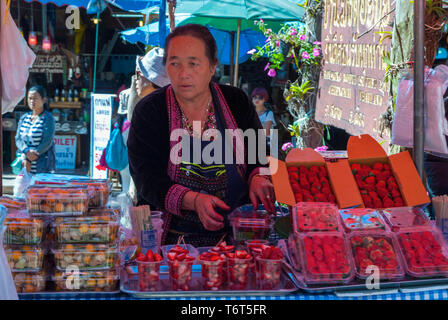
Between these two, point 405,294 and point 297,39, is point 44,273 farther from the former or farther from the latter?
point 297,39

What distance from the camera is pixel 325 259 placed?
6.52 ft

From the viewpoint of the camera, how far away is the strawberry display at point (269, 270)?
1.94 m

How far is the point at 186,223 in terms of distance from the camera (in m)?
2.55

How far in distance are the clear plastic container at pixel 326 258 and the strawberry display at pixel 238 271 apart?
8.3 inches

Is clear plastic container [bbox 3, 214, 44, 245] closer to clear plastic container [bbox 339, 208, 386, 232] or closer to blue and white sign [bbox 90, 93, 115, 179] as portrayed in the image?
clear plastic container [bbox 339, 208, 386, 232]

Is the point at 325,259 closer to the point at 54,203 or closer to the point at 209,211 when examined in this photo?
the point at 209,211

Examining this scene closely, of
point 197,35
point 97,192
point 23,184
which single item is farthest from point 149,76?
point 97,192

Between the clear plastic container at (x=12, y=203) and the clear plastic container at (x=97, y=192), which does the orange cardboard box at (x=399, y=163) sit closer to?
the clear plastic container at (x=97, y=192)

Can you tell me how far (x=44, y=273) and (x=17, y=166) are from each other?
519 cm

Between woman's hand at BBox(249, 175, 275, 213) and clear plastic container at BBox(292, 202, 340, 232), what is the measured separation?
0.25 metres

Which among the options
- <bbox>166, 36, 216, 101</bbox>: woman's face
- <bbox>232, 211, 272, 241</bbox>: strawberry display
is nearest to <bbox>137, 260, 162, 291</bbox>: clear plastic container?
<bbox>232, 211, 272, 241</bbox>: strawberry display

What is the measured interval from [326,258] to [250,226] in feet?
1.42

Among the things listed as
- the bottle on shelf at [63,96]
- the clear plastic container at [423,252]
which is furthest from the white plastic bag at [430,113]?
the bottle on shelf at [63,96]
